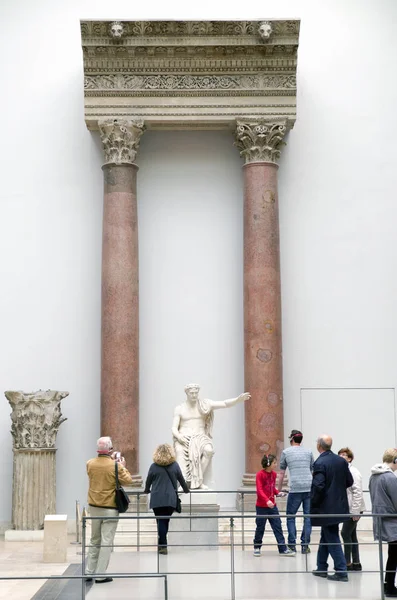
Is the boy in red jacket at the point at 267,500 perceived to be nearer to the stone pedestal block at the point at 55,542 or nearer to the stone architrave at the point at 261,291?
the stone pedestal block at the point at 55,542

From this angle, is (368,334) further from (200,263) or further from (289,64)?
(289,64)

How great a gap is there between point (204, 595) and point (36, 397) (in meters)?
7.47

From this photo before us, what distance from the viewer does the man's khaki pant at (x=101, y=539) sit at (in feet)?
32.6

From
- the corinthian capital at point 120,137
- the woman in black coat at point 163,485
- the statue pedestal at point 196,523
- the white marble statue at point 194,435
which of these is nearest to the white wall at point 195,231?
the corinthian capital at point 120,137

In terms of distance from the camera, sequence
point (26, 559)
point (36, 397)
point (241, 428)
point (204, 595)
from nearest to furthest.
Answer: point (204, 595)
point (26, 559)
point (36, 397)
point (241, 428)

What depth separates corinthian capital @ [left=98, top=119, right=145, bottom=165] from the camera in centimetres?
1727

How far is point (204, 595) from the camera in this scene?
9.70 meters

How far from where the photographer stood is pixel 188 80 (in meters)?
17.4

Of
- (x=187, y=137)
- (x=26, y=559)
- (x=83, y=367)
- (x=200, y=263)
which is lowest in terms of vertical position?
(x=26, y=559)

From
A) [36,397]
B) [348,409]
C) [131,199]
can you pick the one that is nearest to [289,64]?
[131,199]

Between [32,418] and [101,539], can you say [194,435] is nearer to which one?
[32,418]

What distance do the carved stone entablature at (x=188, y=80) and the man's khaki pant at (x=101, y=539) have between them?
9191 millimetres

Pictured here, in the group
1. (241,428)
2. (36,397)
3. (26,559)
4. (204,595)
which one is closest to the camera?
(204,595)

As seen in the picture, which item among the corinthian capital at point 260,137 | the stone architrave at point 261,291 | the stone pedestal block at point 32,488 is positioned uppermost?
the corinthian capital at point 260,137
